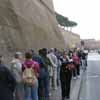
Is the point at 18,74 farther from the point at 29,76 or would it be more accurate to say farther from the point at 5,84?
the point at 5,84

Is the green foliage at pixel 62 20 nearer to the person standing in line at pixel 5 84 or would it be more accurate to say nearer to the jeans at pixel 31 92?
the jeans at pixel 31 92

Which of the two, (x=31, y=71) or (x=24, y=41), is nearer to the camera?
(x=31, y=71)

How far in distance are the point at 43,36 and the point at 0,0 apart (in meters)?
10.5

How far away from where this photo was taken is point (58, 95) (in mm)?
18672

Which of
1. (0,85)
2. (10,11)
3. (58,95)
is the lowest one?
(58,95)

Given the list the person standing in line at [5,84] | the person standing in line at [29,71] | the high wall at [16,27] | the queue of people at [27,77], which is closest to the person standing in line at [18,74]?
the queue of people at [27,77]

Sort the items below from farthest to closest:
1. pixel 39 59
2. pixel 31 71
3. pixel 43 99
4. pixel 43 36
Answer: pixel 43 36 → pixel 43 99 → pixel 39 59 → pixel 31 71

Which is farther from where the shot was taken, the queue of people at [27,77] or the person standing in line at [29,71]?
the person standing in line at [29,71]

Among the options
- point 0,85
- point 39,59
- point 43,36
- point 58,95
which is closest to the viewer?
point 0,85

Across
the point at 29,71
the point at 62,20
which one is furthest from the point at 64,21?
Result: the point at 29,71

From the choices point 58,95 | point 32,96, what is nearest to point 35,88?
point 32,96

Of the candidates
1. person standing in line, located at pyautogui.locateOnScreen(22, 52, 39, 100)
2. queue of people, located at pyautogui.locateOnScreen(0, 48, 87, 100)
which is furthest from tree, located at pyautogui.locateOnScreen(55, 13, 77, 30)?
person standing in line, located at pyautogui.locateOnScreen(22, 52, 39, 100)

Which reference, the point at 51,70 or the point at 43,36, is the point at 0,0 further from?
the point at 43,36

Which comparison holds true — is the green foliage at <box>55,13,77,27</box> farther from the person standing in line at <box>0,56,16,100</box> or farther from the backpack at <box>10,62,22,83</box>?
the person standing in line at <box>0,56,16,100</box>
